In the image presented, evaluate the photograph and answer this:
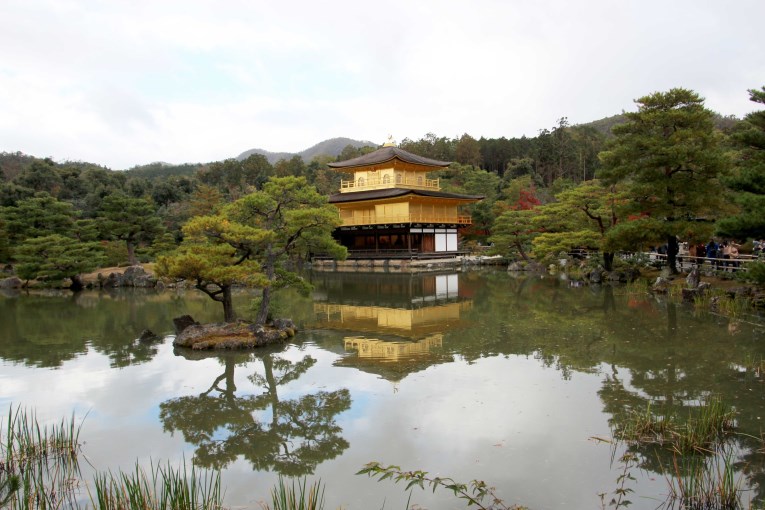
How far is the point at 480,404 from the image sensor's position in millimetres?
6453

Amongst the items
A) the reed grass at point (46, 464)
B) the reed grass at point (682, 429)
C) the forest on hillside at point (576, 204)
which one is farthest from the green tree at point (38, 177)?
the reed grass at point (682, 429)

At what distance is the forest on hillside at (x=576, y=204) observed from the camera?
1558cm

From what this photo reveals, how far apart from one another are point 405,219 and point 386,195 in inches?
71.4

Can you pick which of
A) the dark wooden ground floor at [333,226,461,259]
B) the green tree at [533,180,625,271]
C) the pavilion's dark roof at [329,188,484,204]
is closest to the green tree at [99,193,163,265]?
the dark wooden ground floor at [333,226,461,259]

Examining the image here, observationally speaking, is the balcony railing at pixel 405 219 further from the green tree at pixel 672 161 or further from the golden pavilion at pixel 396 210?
the green tree at pixel 672 161

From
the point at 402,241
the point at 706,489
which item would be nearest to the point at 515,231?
the point at 402,241

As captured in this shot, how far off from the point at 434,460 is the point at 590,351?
5138 mm

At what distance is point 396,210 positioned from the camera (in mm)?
32031

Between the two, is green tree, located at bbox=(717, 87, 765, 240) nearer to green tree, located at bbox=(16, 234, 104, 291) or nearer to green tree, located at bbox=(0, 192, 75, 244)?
green tree, located at bbox=(16, 234, 104, 291)

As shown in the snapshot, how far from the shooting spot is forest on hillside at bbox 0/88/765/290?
51.1 feet

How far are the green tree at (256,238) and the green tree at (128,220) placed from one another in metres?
16.5

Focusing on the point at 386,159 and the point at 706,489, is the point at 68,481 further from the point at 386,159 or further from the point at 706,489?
the point at 386,159

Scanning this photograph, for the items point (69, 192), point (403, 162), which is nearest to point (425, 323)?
point (403, 162)

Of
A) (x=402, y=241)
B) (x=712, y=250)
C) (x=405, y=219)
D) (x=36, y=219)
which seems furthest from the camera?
(x=402, y=241)
